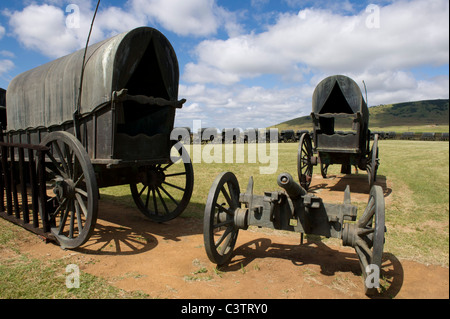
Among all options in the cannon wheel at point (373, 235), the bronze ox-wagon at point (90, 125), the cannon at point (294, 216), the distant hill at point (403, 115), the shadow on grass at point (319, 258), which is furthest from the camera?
the distant hill at point (403, 115)

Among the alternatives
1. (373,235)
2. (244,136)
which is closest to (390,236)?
(373,235)

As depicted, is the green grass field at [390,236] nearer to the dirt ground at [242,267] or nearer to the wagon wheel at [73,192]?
the dirt ground at [242,267]

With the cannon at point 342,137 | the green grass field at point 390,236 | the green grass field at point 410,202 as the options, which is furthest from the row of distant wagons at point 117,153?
the cannon at point 342,137

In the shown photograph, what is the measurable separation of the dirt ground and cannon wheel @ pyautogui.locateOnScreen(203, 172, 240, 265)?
8.3 inches

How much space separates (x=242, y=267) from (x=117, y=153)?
94.5 inches

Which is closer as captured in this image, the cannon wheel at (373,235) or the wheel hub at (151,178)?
the cannon wheel at (373,235)

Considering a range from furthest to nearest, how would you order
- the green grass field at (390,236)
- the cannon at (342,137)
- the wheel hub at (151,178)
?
the cannon at (342,137), the wheel hub at (151,178), the green grass field at (390,236)

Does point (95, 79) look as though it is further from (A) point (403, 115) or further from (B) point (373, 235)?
(A) point (403, 115)

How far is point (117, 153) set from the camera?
4.51 metres

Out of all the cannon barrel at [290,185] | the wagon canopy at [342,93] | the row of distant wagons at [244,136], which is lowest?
the cannon barrel at [290,185]

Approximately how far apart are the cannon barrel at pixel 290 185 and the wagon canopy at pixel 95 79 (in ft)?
8.91

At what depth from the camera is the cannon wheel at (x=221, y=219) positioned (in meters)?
3.56

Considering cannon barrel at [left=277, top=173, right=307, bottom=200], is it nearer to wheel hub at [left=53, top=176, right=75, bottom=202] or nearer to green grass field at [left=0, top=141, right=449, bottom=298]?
green grass field at [left=0, top=141, right=449, bottom=298]

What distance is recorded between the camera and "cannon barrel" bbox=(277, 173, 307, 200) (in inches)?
131
